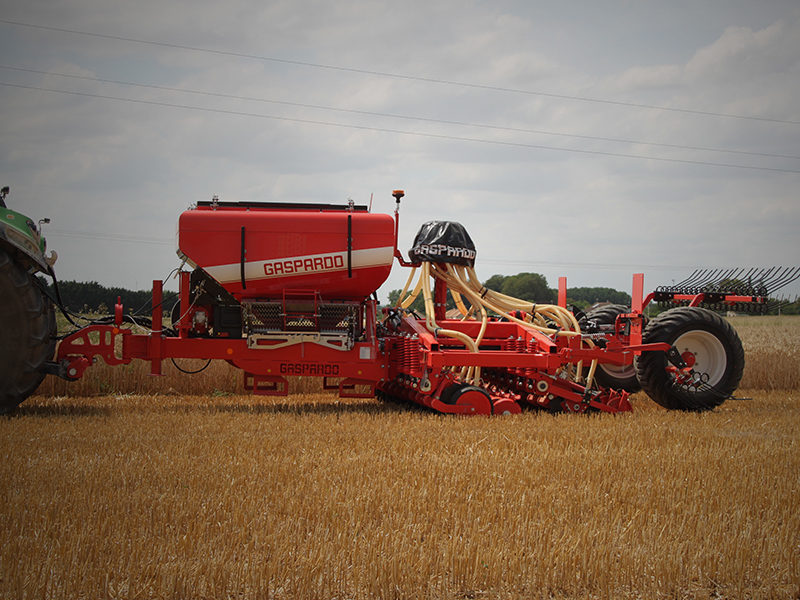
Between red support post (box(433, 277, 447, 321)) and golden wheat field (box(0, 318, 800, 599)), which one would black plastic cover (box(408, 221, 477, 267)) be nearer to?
red support post (box(433, 277, 447, 321))

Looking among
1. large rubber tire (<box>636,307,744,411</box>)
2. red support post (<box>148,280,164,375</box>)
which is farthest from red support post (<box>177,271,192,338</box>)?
large rubber tire (<box>636,307,744,411</box>)

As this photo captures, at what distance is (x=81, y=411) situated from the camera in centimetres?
683

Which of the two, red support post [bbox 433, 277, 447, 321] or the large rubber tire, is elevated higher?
red support post [bbox 433, 277, 447, 321]

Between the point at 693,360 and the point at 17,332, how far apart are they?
837cm

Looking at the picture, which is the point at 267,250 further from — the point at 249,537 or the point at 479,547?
the point at 479,547

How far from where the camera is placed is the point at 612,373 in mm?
9859

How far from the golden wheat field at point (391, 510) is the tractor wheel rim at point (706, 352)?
83.6 inches

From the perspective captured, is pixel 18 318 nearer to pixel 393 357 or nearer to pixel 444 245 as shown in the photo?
pixel 393 357

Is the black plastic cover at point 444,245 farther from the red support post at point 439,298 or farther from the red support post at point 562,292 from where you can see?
the red support post at point 562,292

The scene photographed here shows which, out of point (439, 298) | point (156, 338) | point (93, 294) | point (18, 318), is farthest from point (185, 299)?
point (93, 294)

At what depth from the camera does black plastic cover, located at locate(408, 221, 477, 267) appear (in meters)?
8.49

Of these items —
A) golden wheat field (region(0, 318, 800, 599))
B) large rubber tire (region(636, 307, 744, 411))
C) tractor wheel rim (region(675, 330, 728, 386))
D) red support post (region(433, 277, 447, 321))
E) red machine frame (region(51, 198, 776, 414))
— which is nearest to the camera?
golden wheat field (region(0, 318, 800, 599))

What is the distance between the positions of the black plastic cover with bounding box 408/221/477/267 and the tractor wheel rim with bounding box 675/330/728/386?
10.6ft

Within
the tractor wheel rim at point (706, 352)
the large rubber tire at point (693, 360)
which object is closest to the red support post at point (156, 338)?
the large rubber tire at point (693, 360)
